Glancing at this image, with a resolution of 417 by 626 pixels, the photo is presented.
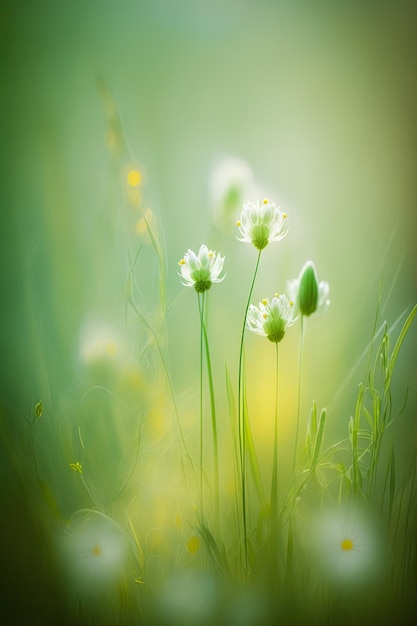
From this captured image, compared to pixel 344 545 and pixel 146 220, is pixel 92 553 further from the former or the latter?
pixel 146 220

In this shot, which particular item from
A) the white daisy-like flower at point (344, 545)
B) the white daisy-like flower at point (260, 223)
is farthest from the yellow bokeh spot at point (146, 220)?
the white daisy-like flower at point (344, 545)

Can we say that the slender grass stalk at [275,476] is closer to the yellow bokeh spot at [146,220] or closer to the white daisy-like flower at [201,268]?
the white daisy-like flower at [201,268]

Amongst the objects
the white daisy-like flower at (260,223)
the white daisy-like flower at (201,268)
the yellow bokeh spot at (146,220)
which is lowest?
the white daisy-like flower at (201,268)

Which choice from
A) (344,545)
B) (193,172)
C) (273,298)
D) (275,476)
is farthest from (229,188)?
(344,545)

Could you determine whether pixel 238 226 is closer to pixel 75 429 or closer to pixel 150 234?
pixel 150 234

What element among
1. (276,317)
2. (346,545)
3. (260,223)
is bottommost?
(346,545)

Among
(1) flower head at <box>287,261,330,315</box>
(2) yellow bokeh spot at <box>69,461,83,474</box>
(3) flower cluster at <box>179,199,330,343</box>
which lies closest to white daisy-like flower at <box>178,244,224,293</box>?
(3) flower cluster at <box>179,199,330,343</box>
